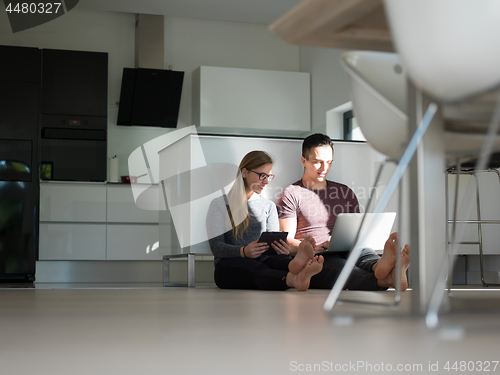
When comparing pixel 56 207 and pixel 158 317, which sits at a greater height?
pixel 56 207

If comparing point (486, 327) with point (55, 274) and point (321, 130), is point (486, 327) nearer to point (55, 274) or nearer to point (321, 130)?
point (55, 274)

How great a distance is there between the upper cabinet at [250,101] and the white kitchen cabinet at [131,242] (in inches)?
55.5

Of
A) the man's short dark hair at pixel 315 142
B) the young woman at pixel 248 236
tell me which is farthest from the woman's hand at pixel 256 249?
the man's short dark hair at pixel 315 142

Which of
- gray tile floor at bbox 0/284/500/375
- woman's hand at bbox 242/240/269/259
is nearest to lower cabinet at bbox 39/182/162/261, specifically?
woman's hand at bbox 242/240/269/259

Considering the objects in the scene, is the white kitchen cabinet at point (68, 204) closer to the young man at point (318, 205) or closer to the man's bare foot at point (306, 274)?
the young man at point (318, 205)

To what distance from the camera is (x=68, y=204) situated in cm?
513

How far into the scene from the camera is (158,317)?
135cm

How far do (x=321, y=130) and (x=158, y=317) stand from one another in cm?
498

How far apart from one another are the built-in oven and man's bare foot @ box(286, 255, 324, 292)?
10.9ft

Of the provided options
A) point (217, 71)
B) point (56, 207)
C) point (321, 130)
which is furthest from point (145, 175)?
point (321, 130)

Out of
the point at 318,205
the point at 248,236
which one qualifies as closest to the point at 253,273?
the point at 248,236

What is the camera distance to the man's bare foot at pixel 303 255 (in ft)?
7.70
